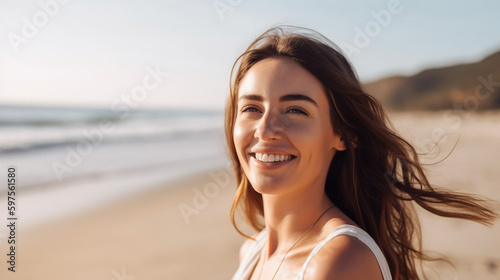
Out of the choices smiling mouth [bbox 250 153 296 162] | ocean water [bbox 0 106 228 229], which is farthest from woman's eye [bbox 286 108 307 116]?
ocean water [bbox 0 106 228 229]

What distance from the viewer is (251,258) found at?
3.00m

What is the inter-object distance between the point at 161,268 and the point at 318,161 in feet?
12.4

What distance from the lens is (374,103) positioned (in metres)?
2.65

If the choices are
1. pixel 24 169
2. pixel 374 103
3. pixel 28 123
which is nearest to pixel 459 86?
pixel 28 123

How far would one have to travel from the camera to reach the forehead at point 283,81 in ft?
7.91

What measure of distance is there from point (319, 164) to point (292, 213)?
315mm

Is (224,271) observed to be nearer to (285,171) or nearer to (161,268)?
(161,268)

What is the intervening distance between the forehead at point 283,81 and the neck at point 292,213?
530mm

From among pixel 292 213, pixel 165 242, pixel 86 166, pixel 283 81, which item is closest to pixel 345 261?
pixel 292 213

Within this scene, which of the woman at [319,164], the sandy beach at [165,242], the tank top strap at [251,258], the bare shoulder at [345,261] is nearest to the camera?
the bare shoulder at [345,261]

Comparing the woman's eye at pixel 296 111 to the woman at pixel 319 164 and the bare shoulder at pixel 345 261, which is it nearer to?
the woman at pixel 319 164

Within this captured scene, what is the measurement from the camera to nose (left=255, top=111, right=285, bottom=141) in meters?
2.38

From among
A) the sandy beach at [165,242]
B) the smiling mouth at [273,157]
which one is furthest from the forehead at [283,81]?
the sandy beach at [165,242]

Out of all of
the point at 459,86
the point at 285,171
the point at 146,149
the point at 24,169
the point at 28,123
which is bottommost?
the point at 285,171
